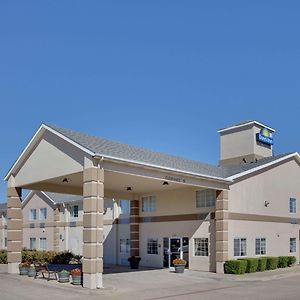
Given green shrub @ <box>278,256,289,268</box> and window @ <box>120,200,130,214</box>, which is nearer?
green shrub @ <box>278,256,289,268</box>

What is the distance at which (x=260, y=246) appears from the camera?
30891mm

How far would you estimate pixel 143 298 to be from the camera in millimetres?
18266

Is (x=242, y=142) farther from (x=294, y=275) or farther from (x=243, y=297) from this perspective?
(x=243, y=297)

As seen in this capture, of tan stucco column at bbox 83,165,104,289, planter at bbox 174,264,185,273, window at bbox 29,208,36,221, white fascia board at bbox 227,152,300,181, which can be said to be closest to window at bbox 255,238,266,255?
white fascia board at bbox 227,152,300,181

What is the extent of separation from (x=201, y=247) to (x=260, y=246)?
426 centimetres

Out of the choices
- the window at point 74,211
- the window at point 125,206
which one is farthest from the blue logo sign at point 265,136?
the window at point 74,211

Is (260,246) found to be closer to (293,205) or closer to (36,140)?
(293,205)

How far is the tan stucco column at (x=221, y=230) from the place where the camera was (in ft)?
90.4

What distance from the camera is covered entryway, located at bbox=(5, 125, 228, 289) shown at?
69.0 feet

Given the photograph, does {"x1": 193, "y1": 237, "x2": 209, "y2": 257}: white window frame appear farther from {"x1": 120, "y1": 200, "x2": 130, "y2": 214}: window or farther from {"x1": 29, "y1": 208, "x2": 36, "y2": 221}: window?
{"x1": 29, "y1": 208, "x2": 36, "y2": 221}: window

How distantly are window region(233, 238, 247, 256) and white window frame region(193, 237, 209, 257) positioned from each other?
1.71 meters

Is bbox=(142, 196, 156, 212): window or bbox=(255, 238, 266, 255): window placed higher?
bbox=(142, 196, 156, 212): window

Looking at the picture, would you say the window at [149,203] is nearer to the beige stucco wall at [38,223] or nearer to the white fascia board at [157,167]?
the white fascia board at [157,167]

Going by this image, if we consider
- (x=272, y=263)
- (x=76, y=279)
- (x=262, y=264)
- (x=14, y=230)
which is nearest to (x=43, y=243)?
(x=14, y=230)
